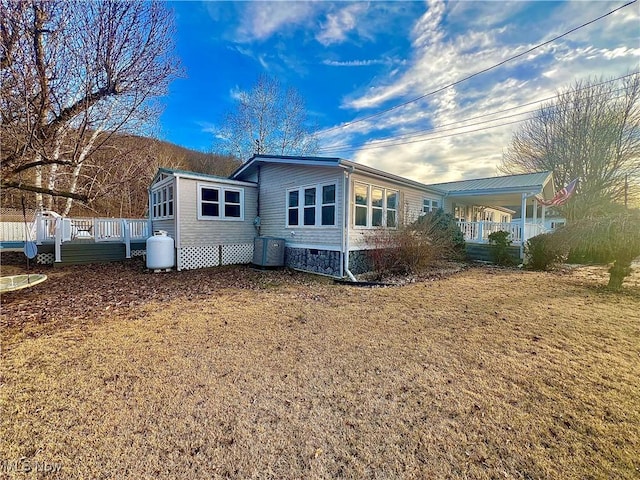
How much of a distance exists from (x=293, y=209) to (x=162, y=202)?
5860 mm

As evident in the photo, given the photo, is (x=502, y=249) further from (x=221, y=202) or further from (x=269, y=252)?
(x=221, y=202)

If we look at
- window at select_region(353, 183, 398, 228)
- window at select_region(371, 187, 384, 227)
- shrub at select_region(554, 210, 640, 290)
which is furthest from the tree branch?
shrub at select_region(554, 210, 640, 290)

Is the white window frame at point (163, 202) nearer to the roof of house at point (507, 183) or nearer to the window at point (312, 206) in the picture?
the window at point (312, 206)

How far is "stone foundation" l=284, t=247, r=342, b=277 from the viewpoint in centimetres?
901

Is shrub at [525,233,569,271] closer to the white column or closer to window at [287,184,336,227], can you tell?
window at [287,184,336,227]

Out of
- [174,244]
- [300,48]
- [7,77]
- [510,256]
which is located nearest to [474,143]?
[510,256]

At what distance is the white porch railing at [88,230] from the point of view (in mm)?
10508

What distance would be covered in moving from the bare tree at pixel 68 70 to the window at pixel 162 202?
16.1 ft

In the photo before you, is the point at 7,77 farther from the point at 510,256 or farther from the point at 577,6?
the point at 510,256

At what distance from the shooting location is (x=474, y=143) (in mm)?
18234

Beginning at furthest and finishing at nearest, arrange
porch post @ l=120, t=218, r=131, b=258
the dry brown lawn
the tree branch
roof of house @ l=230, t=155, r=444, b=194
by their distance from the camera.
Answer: porch post @ l=120, t=218, r=131, b=258 < roof of house @ l=230, t=155, r=444, b=194 < the tree branch < the dry brown lawn

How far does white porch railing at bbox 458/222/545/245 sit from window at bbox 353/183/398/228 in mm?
4385

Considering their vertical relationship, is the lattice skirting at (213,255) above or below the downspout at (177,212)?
below

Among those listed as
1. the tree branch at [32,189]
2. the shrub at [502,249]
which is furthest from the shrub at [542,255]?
the tree branch at [32,189]
